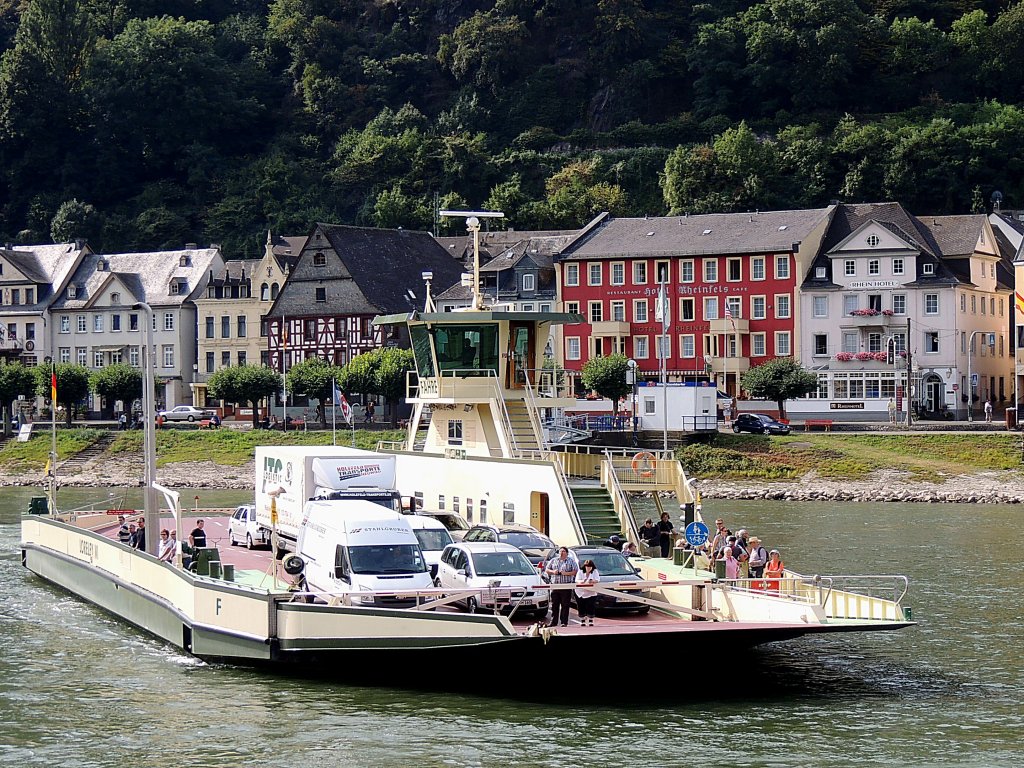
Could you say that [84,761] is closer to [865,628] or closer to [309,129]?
[865,628]

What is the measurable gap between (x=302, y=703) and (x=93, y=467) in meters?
62.9

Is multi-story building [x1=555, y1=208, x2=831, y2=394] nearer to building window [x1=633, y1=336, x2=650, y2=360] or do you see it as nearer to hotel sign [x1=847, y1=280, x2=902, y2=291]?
building window [x1=633, y1=336, x2=650, y2=360]

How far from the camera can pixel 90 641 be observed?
35.2 m

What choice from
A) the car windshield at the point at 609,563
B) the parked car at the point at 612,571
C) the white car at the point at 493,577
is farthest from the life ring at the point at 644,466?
the white car at the point at 493,577

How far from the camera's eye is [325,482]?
121ft

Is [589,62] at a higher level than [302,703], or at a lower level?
higher

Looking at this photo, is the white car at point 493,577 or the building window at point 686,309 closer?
the white car at point 493,577

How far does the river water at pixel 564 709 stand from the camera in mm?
24859

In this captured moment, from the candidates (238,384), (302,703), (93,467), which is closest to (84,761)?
(302,703)

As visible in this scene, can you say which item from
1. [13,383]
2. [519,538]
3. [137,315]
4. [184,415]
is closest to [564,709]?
[519,538]

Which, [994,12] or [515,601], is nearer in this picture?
[515,601]

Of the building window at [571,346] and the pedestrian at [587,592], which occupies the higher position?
the building window at [571,346]

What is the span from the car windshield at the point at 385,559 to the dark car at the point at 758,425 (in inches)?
2047

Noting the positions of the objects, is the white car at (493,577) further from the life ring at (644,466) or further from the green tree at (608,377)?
the green tree at (608,377)
